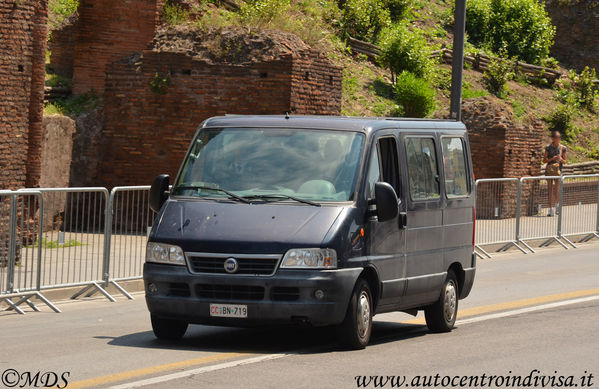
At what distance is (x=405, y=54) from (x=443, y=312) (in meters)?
26.1

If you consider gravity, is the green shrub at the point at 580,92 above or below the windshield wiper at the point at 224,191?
above

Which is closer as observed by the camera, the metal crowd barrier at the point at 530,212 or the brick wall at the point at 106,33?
the metal crowd barrier at the point at 530,212

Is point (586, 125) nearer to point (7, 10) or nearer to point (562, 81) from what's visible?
point (562, 81)

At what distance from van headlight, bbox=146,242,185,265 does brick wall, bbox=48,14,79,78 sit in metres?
17.0

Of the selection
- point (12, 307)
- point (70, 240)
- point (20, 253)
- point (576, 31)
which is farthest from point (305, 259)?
point (576, 31)

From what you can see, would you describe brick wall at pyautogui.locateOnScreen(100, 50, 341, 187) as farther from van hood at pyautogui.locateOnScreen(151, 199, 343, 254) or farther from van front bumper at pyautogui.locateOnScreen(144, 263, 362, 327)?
van front bumper at pyautogui.locateOnScreen(144, 263, 362, 327)

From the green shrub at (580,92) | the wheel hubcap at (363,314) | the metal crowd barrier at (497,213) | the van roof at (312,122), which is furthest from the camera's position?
the green shrub at (580,92)

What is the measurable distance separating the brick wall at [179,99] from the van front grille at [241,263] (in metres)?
11.3

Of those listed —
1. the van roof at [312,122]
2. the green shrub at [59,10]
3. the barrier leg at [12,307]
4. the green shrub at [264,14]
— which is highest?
the green shrub at [59,10]

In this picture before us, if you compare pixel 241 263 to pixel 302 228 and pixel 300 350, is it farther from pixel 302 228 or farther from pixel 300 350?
pixel 300 350

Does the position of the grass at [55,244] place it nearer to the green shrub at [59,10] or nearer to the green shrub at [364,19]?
the green shrub at [59,10]

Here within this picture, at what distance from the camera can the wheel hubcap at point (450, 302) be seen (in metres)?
11.6

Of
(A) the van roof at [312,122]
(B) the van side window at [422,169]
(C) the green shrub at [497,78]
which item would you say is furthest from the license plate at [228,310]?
(C) the green shrub at [497,78]

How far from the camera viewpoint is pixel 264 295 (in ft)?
30.9
